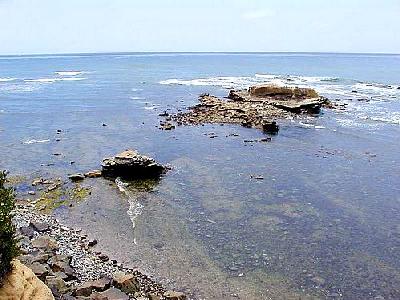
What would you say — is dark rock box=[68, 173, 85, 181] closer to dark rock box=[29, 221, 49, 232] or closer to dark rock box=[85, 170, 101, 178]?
dark rock box=[85, 170, 101, 178]

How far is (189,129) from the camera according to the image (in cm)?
5750

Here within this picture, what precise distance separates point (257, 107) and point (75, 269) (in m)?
52.2

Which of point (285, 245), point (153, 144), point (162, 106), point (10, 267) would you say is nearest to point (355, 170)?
point (285, 245)

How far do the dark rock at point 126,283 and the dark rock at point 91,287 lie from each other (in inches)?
15.0

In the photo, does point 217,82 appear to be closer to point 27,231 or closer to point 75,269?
point 27,231

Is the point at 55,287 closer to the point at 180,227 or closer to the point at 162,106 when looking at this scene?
the point at 180,227

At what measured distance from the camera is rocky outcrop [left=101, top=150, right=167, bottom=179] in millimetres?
36656

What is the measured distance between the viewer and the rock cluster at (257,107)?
205ft

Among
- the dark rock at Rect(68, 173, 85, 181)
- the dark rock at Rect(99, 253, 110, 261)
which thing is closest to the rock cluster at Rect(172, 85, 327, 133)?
the dark rock at Rect(68, 173, 85, 181)

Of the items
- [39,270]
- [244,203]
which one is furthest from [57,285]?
[244,203]

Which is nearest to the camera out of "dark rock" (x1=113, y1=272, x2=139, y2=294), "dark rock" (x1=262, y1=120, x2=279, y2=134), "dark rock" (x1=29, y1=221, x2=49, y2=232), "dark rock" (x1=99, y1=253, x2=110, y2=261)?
"dark rock" (x1=113, y1=272, x2=139, y2=294)

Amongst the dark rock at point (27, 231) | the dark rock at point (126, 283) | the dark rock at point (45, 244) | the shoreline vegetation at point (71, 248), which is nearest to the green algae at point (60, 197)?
the shoreline vegetation at point (71, 248)

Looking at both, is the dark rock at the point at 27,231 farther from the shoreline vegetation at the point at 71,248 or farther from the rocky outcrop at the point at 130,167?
the rocky outcrop at the point at 130,167

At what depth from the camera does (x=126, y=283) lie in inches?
798
